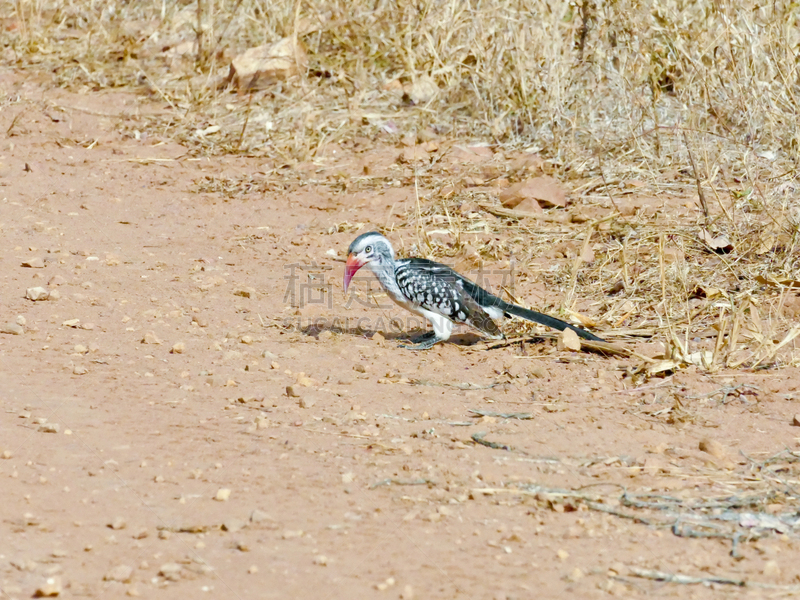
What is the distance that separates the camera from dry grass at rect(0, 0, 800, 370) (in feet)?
19.1

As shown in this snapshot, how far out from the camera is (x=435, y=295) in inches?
211

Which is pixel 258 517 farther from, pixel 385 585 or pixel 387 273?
pixel 387 273

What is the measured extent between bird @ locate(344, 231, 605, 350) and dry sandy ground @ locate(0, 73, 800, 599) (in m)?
0.16

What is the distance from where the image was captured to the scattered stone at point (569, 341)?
16.4ft

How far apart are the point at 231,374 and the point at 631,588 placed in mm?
2350

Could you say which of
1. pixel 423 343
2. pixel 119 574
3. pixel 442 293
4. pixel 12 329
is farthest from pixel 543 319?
pixel 119 574

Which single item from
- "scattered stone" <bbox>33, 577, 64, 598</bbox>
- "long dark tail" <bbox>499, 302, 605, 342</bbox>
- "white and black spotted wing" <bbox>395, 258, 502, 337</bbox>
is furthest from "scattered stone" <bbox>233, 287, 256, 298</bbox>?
"scattered stone" <bbox>33, 577, 64, 598</bbox>

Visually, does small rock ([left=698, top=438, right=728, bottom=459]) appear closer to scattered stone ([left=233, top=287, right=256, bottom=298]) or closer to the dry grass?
the dry grass

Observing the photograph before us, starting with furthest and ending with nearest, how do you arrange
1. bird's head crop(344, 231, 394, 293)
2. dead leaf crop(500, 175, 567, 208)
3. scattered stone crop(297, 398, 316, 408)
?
dead leaf crop(500, 175, 567, 208)
bird's head crop(344, 231, 394, 293)
scattered stone crop(297, 398, 316, 408)

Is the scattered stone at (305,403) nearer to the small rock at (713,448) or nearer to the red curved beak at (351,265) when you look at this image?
the red curved beak at (351,265)

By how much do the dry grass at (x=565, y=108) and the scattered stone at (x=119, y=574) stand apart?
2.91 metres

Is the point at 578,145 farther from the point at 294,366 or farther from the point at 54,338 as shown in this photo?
the point at 54,338

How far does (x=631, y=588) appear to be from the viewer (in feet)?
8.98

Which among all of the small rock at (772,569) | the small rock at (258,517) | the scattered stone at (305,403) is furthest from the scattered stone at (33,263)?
the small rock at (772,569)
